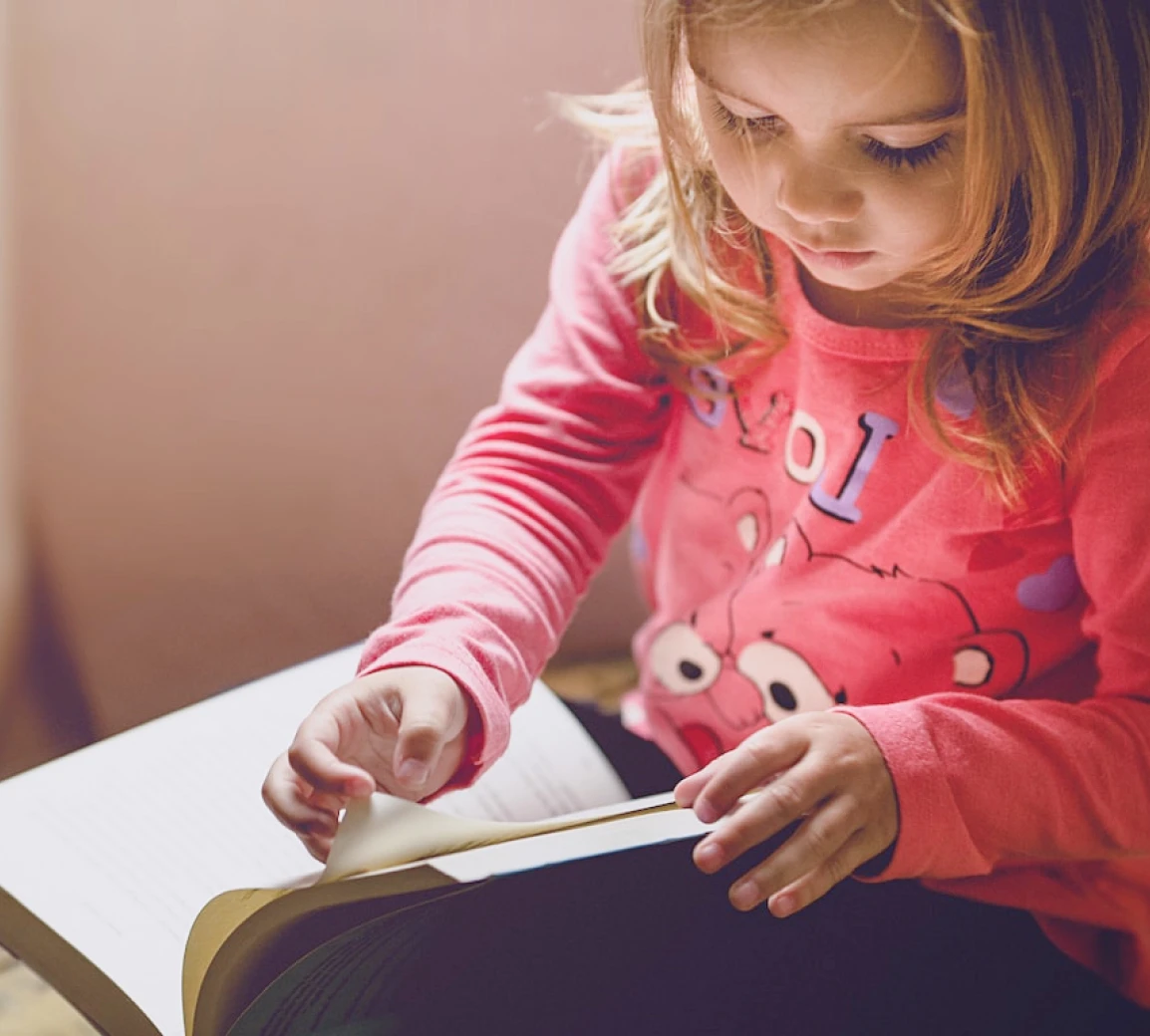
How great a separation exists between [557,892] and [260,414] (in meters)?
0.39

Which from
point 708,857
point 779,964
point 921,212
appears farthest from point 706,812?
point 921,212

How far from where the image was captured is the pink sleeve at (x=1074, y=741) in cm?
50

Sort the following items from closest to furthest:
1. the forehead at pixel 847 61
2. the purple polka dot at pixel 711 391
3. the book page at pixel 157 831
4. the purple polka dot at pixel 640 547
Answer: the forehead at pixel 847 61 → the book page at pixel 157 831 → the purple polka dot at pixel 711 391 → the purple polka dot at pixel 640 547

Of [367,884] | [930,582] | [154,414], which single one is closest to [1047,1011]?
[930,582]

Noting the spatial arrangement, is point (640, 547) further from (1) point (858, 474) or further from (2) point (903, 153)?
(2) point (903, 153)

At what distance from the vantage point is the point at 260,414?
0.78 metres

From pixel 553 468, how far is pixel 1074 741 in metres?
0.26

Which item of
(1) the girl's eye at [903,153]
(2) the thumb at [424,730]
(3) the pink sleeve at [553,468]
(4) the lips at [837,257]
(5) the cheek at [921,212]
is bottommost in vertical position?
(2) the thumb at [424,730]

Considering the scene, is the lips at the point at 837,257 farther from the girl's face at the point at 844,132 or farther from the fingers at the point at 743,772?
the fingers at the point at 743,772

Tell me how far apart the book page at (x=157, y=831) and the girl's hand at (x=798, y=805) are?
5.6 inches

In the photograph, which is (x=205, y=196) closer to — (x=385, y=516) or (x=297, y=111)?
(x=297, y=111)

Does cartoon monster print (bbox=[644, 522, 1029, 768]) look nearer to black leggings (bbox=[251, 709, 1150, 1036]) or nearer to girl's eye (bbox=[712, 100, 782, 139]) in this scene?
black leggings (bbox=[251, 709, 1150, 1036])

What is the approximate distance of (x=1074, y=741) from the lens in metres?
0.52

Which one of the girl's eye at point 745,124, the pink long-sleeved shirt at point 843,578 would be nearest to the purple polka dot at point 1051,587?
the pink long-sleeved shirt at point 843,578
